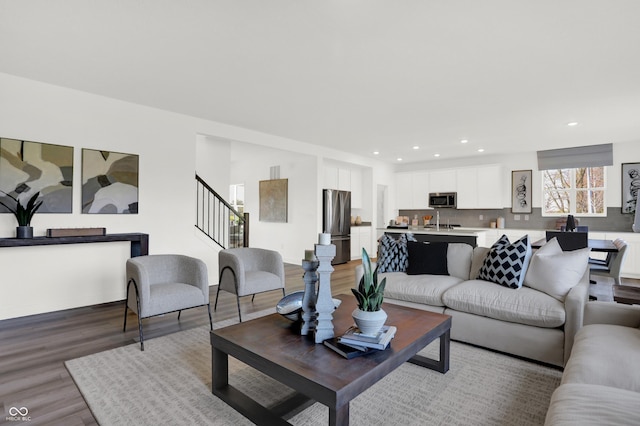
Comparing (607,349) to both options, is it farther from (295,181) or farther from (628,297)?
(295,181)

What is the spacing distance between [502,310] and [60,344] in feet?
12.3

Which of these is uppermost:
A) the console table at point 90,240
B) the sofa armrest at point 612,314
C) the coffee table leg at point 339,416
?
the console table at point 90,240

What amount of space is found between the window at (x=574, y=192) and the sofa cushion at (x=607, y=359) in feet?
20.1

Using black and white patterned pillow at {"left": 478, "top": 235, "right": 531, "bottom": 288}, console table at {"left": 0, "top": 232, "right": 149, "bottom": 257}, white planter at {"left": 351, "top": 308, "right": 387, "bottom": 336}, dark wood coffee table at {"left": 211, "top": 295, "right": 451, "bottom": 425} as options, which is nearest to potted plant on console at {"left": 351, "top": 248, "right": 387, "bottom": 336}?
white planter at {"left": 351, "top": 308, "right": 387, "bottom": 336}

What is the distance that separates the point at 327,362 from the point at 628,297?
254 centimetres

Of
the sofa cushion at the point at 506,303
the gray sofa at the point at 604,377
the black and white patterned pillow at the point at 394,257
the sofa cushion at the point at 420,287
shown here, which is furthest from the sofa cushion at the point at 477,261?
the gray sofa at the point at 604,377

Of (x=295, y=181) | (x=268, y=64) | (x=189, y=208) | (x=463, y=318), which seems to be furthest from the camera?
(x=295, y=181)

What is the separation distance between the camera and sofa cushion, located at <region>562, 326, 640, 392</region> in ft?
4.92

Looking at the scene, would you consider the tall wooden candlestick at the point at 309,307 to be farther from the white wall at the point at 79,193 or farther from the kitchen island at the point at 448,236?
the kitchen island at the point at 448,236

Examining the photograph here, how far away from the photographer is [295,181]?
754 cm

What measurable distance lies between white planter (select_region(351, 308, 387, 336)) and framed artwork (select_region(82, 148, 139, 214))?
3.79m

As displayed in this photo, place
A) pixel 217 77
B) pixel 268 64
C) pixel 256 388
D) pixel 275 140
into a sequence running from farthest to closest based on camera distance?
pixel 275 140
pixel 217 77
pixel 268 64
pixel 256 388

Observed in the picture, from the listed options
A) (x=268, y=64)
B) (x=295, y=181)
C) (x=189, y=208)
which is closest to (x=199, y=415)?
(x=268, y=64)

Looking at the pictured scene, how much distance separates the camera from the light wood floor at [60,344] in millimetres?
2027
